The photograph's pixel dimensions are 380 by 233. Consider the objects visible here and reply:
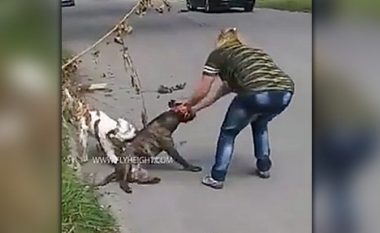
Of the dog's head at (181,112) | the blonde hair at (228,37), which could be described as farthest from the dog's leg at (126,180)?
the blonde hair at (228,37)

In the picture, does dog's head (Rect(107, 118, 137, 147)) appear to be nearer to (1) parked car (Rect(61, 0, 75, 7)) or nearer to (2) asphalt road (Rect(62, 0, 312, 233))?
(2) asphalt road (Rect(62, 0, 312, 233))

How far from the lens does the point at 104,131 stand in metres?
1.06

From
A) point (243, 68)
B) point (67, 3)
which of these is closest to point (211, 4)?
point (243, 68)

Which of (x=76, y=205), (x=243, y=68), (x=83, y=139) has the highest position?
(x=243, y=68)

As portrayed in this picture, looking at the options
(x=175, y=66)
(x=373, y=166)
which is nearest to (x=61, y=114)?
(x=175, y=66)

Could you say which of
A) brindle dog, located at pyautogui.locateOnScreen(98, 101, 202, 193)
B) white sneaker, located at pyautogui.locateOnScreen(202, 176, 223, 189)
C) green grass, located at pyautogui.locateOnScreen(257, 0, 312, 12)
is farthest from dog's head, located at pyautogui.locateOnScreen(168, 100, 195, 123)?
green grass, located at pyautogui.locateOnScreen(257, 0, 312, 12)

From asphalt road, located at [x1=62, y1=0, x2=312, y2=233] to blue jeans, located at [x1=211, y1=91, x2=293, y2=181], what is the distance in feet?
0.04

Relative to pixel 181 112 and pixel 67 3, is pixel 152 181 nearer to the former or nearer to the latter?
pixel 181 112

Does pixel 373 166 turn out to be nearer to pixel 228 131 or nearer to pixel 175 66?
pixel 228 131

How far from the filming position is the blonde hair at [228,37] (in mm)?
1036

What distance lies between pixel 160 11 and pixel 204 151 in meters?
0.25

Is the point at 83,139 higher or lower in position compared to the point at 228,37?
lower

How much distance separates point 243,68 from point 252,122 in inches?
3.7

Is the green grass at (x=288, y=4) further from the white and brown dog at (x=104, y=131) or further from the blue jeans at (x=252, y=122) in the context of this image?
the white and brown dog at (x=104, y=131)
